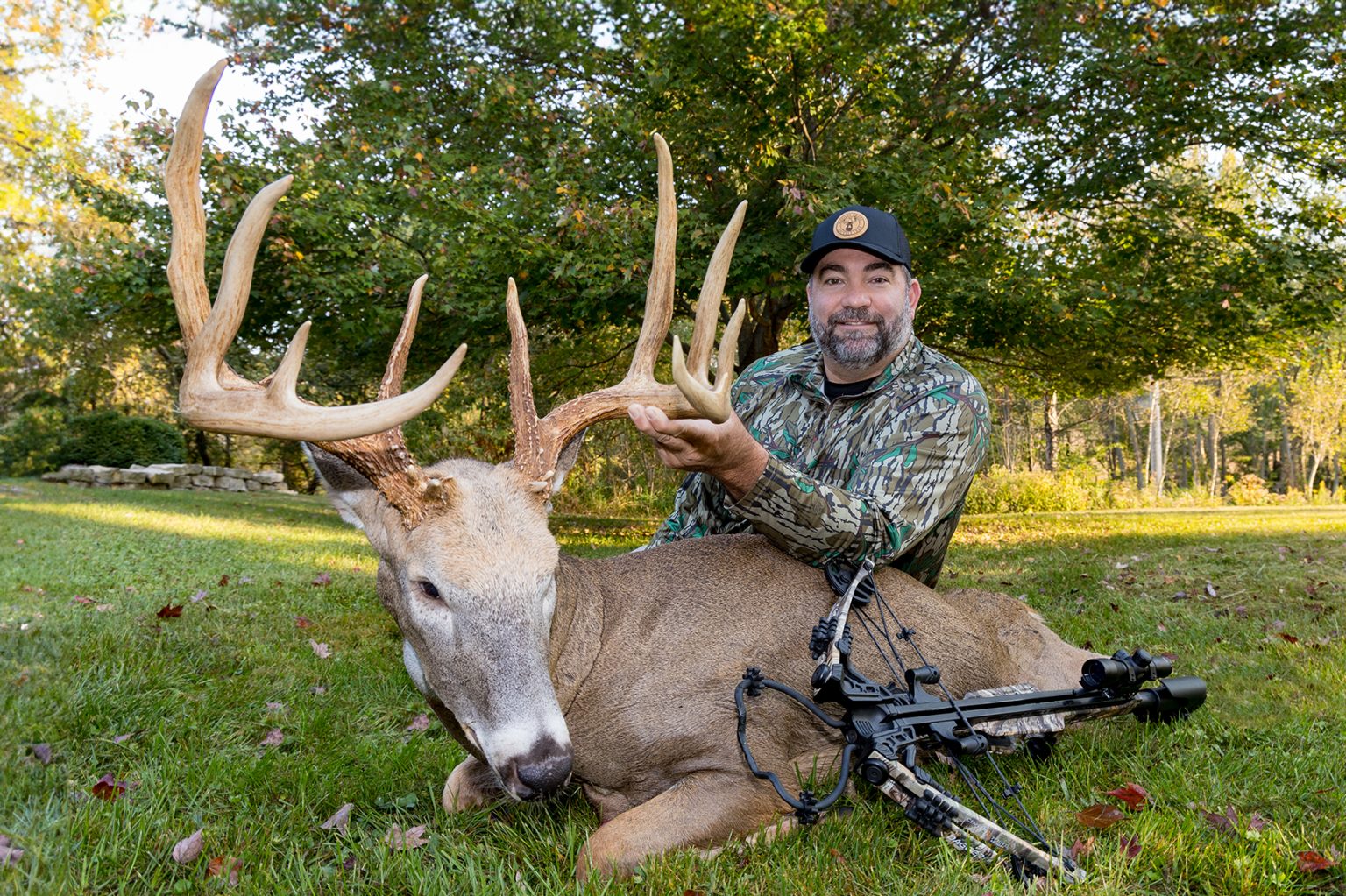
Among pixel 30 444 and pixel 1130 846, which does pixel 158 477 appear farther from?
pixel 1130 846

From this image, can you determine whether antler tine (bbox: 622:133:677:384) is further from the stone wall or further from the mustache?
the stone wall

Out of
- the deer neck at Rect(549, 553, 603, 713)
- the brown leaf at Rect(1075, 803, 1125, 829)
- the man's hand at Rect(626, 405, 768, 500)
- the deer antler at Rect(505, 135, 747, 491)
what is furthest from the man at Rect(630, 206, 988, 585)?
the brown leaf at Rect(1075, 803, 1125, 829)

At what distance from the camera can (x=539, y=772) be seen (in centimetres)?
232

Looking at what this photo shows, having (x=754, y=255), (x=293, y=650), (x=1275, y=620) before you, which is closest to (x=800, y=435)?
(x=293, y=650)

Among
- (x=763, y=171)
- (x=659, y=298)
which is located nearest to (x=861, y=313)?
(x=659, y=298)

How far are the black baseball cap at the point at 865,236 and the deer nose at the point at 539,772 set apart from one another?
2611 mm

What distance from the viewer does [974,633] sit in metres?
3.55

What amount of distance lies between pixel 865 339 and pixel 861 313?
0.44 feet

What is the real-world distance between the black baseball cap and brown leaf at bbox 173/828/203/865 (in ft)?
10.7

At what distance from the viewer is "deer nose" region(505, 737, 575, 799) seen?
2.31 m

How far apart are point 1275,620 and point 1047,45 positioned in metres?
7.30

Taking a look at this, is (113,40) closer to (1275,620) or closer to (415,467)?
(415,467)

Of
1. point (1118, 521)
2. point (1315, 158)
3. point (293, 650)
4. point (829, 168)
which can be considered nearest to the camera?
point (293, 650)

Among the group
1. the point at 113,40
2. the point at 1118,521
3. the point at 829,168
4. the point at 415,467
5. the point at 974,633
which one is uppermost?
the point at 113,40
